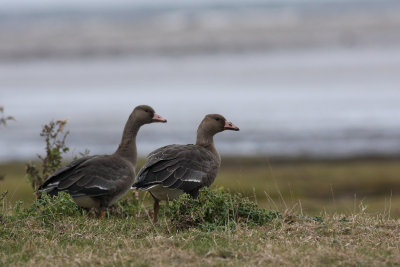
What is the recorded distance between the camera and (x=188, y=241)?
7.46 metres

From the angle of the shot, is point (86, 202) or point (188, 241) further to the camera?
point (86, 202)

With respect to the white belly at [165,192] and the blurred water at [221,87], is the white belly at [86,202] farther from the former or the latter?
the blurred water at [221,87]

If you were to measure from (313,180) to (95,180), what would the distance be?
1117 cm

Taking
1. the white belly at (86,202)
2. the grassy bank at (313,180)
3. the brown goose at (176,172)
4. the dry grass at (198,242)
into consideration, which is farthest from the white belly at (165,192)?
the grassy bank at (313,180)

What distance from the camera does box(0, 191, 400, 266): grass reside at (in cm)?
676

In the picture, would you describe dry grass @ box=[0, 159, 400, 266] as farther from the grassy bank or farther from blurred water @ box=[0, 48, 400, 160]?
blurred water @ box=[0, 48, 400, 160]

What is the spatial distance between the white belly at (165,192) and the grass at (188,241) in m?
0.43

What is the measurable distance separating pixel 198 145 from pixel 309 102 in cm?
1975

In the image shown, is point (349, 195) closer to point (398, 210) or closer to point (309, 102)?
point (398, 210)

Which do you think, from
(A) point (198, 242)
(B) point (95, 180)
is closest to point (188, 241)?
(A) point (198, 242)

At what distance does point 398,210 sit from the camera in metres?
14.4

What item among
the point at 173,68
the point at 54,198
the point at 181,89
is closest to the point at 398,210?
the point at 54,198

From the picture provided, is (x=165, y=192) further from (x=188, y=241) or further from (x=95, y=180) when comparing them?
(x=188, y=241)

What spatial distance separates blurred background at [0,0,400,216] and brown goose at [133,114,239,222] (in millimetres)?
914
